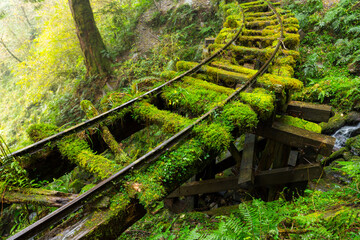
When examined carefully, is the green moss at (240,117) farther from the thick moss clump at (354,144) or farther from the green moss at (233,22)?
the green moss at (233,22)

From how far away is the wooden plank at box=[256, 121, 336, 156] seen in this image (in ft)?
10.8

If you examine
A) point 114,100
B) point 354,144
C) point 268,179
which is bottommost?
point 268,179

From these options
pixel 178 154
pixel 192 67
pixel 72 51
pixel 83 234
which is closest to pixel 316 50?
pixel 192 67

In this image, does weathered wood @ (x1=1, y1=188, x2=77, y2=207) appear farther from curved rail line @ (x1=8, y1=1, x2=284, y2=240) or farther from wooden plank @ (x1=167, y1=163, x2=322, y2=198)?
wooden plank @ (x1=167, y1=163, x2=322, y2=198)

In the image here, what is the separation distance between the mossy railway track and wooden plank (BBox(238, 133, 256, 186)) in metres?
0.11

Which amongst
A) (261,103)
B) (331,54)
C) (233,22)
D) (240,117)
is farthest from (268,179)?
(331,54)

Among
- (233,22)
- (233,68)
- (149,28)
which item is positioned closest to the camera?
(233,68)

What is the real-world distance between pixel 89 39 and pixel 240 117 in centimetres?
975

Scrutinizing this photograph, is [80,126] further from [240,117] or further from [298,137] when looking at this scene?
[298,137]

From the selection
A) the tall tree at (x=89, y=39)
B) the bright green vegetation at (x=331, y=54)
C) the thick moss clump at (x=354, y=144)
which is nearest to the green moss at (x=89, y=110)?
the bright green vegetation at (x=331, y=54)

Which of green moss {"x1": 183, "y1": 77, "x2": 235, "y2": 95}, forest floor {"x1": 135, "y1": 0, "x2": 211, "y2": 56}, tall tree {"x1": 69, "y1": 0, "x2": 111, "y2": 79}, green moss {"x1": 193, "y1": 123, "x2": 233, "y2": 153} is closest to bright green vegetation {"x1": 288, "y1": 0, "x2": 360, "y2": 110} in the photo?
green moss {"x1": 183, "y1": 77, "x2": 235, "y2": 95}

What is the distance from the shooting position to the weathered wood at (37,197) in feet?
6.86

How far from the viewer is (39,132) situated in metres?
2.90

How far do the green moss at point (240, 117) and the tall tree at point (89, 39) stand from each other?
9.46m
